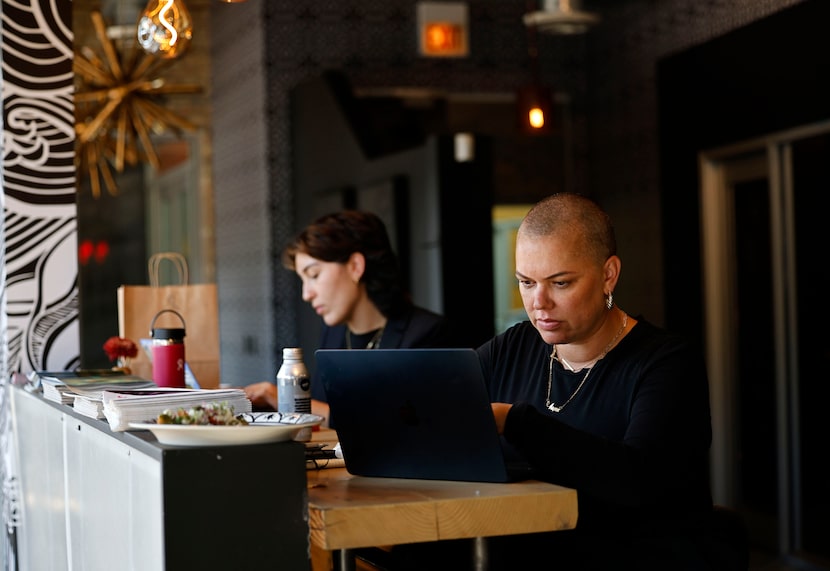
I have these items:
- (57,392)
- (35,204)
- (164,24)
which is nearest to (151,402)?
(57,392)

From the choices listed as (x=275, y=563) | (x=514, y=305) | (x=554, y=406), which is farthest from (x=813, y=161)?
(x=275, y=563)

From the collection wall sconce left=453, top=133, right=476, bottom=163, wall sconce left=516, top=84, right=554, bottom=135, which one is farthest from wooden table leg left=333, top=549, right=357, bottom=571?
wall sconce left=516, top=84, right=554, bottom=135

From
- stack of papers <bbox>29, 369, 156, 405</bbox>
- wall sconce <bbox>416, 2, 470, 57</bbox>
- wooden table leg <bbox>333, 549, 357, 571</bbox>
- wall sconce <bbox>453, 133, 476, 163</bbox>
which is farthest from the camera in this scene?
wall sconce <bbox>416, 2, 470, 57</bbox>

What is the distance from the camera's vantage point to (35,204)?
12.1ft

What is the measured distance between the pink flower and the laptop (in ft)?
4.96

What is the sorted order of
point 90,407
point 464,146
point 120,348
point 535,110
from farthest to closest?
1. point 535,110
2. point 464,146
3. point 120,348
4. point 90,407

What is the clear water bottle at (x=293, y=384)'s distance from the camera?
101 inches

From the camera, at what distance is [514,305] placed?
711 cm

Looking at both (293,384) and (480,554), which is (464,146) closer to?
(293,384)

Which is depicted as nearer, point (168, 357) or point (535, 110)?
point (168, 357)

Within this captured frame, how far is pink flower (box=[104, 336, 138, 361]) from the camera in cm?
341

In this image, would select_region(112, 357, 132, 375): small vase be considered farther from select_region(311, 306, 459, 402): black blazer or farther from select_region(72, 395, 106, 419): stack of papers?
select_region(72, 395, 106, 419): stack of papers

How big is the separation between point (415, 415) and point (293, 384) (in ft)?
2.13

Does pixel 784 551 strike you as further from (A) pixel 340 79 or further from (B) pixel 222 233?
(B) pixel 222 233
